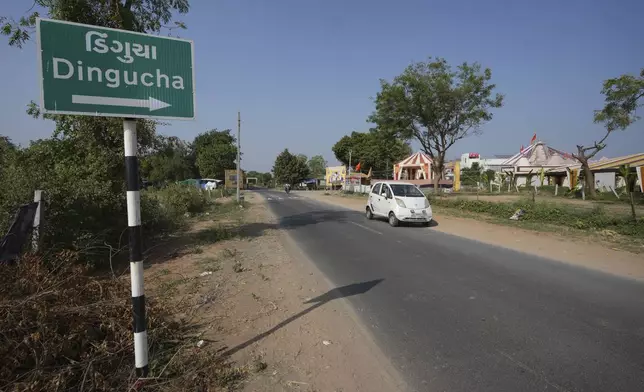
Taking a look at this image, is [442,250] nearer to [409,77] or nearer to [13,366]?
[13,366]

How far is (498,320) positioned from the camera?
174 inches

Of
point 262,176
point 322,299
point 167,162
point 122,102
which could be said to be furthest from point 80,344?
point 262,176

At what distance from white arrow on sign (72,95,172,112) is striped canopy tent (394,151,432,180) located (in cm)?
4028

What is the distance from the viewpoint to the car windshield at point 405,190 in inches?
550

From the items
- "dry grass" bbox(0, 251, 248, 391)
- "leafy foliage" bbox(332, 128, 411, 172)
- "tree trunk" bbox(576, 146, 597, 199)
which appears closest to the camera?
"dry grass" bbox(0, 251, 248, 391)

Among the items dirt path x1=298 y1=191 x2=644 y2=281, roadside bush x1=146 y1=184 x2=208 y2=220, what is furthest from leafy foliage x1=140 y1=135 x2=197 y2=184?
dirt path x1=298 y1=191 x2=644 y2=281

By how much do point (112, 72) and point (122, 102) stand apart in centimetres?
23

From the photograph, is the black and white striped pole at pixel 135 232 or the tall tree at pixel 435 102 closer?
the black and white striped pole at pixel 135 232

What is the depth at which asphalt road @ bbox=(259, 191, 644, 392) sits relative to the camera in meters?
3.20

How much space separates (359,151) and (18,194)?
200 ft

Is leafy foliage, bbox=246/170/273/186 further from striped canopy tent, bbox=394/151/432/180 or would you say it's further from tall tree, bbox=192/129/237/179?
striped canopy tent, bbox=394/151/432/180

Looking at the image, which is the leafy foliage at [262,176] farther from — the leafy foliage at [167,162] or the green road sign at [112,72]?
the green road sign at [112,72]

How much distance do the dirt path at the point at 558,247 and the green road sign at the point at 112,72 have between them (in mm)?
7869

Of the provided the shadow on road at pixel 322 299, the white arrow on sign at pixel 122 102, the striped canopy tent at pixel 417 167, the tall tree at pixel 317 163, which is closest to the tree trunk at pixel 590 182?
the striped canopy tent at pixel 417 167
